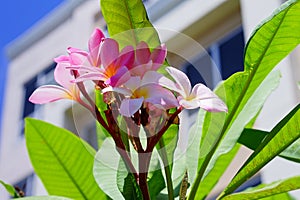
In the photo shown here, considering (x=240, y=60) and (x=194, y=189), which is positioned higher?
(x=240, y=60)

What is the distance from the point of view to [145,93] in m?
0.66

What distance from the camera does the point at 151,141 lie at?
2.27 feet

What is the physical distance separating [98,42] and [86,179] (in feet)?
0.85

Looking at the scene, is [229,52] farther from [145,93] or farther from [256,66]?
[145,93]

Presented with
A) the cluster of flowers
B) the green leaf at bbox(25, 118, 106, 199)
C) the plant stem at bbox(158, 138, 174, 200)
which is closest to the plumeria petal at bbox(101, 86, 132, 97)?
the cluster of flowers

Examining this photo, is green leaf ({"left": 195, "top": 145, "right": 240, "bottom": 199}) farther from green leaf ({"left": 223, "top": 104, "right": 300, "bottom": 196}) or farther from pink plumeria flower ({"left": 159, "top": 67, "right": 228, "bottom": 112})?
pink plumeria flower ({"left": 159, "top": 67, "right": 228, "bottom": 112})

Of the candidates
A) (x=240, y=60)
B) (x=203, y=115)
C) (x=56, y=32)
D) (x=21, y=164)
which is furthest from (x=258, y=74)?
(x=56, y=32)

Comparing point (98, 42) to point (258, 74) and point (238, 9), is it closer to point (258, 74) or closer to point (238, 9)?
point (258, 74)

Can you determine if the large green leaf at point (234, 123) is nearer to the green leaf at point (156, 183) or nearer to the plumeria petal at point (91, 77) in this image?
the green leaf at point (156, 183)

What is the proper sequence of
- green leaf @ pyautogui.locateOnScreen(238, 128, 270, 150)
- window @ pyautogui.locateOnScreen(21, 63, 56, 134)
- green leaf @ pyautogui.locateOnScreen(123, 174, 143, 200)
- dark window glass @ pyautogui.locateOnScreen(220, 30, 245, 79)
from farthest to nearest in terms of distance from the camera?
window @ pyautogui.locateOnScreen(21, 63, 56, 134)
dark window glass @ pyautogui.locateOnScreen(220, 30, 245, 79)
green leaf @ pyautogui.locateOnScreen(238, 128, 270, 150)
green leaf @ pyautogui.locateOnScreen(123, 174, 143, 200)

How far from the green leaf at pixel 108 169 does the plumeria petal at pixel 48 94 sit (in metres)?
0.11

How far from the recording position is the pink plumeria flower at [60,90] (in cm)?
72

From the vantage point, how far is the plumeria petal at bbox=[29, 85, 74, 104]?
2.37ft

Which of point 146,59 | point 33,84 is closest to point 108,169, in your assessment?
point 146,59
